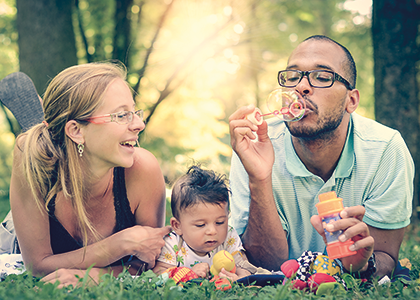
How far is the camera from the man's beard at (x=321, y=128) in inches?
110


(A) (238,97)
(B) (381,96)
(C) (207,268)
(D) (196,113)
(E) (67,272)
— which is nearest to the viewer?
(E) (67,272)

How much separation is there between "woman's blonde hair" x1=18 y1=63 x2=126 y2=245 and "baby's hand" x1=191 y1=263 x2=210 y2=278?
29.6 inches

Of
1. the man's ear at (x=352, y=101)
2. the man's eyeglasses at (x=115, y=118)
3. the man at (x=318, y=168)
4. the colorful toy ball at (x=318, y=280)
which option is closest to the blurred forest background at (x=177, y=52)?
the man at (x=318, y=168)

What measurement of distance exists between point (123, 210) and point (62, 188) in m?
0.47

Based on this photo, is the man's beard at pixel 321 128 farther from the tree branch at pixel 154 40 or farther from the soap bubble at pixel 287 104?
the tree branch at pixel 154 40

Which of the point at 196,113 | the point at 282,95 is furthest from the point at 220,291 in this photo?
the point at 196,113

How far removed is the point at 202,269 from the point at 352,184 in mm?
1240

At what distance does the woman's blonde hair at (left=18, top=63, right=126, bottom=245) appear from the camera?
2.59 meters

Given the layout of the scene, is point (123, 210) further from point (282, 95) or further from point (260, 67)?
point (260, 67)

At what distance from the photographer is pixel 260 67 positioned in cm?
1266

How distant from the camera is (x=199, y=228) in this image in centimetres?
278

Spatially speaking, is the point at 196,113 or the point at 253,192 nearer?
the point at 253,192

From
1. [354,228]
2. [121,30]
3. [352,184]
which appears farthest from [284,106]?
[121,30]

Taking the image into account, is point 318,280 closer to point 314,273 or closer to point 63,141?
point 314,273
